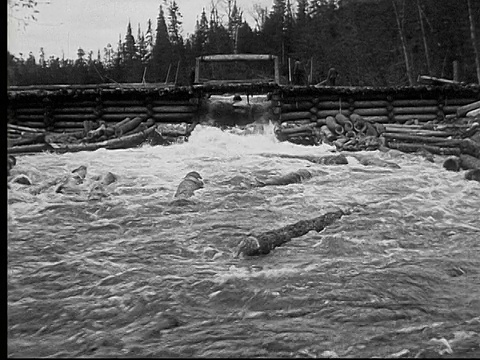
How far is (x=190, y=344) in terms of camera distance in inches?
73.3

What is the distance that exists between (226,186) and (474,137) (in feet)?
17.7

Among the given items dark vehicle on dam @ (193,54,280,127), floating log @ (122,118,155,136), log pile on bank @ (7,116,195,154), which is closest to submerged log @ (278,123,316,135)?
dark vehicle on dam @ (193,54,280,127)

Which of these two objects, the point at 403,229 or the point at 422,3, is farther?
the point at 422,3

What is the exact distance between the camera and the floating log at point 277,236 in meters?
3.46

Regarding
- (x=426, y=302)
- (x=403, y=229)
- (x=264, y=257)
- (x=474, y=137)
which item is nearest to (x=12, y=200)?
(x=426, y=302)

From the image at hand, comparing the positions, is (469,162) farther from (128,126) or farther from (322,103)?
(128,126)

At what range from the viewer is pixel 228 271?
3.08m

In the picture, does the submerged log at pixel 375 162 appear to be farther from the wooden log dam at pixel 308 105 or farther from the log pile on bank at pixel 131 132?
the log pile on bank at pixel 131 132

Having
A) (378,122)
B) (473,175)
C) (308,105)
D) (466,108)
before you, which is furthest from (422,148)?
(308,105)

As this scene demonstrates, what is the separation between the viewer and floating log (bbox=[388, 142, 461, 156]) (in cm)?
889

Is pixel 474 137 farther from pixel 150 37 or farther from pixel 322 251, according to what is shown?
pixel 150 37

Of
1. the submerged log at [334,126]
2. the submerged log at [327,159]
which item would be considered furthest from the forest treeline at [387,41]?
the submerged log at [327,159]

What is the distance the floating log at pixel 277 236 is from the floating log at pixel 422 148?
5.36 metres

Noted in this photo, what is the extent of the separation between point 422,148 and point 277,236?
648 cm
